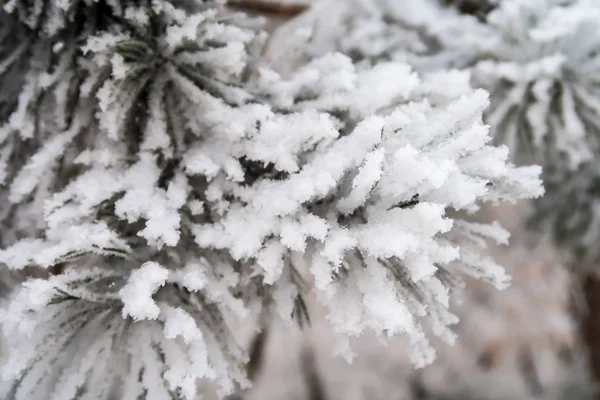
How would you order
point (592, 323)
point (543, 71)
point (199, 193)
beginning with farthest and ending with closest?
point (592, 323) → point (543, 71) → point (199, 193)

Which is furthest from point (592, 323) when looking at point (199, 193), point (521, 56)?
point (199, 193)

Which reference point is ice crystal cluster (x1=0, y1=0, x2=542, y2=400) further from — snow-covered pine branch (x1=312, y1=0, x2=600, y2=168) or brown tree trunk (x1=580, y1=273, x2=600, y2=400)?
brown tree trunk (x1=580, y1=273, x2=600, y2=400)

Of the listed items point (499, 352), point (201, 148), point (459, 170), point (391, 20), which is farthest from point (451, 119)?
point (499, 352)

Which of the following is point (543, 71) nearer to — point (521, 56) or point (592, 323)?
point (521, 56)

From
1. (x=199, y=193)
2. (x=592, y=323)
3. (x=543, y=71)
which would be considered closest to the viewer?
(x=199, y=193)

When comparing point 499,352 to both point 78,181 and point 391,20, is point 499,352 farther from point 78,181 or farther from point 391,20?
point 78,181

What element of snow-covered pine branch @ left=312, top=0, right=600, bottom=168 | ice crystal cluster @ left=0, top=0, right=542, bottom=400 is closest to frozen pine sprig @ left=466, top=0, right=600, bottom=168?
snow-covered pine branch @ left=312, top=0, right=600, bottom=168

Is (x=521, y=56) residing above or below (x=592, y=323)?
above
